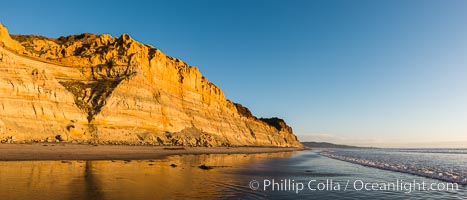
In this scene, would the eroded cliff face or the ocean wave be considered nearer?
the ocean wave

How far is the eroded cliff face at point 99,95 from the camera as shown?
1471 inches

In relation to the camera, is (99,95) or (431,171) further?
(99,95)

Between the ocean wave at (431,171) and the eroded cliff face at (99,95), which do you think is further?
the eroded cliff face at (99,95)

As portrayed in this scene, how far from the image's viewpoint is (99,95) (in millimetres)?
48500

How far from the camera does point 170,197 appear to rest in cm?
1004

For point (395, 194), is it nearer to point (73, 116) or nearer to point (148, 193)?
point (148, 193)

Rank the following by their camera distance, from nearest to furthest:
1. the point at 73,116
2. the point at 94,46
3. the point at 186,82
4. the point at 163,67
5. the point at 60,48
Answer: the point at 73,116
the point at 60,48
the point at 94,46
the point at 163,67
the point at 186,82

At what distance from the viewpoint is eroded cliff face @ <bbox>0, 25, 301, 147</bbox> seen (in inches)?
1471

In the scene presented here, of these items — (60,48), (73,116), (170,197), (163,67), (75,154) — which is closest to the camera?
(170,197)

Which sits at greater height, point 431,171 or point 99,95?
point 99,95


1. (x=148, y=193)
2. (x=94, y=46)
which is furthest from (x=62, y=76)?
(x=148, y=193)

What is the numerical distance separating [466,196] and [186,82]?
65565 mm

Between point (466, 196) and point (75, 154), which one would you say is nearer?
point (466, 196)

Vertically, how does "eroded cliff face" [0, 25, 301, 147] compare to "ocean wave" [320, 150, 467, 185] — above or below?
above
